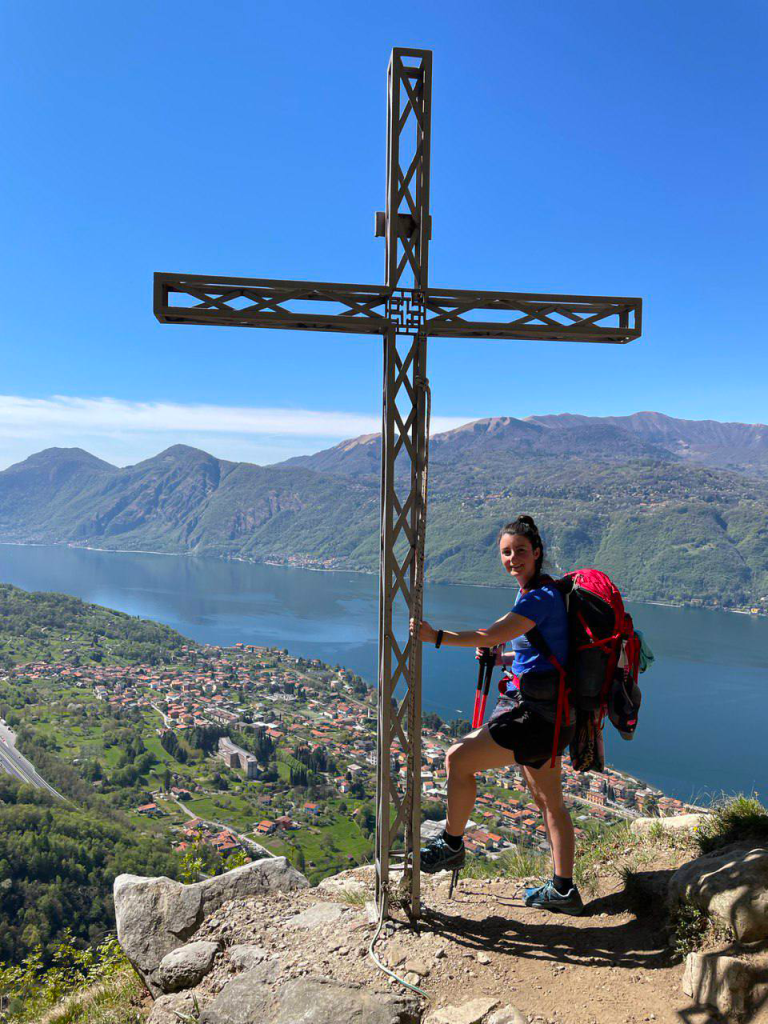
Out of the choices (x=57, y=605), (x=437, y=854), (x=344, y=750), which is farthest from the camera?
(x=57, y=605)

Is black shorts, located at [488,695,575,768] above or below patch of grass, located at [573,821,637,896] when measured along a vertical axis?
above

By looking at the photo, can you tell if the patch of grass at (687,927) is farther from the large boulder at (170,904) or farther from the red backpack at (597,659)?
the large boulder at (170,904)

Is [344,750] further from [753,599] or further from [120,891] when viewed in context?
[753,599]

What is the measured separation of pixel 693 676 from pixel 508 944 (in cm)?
5185

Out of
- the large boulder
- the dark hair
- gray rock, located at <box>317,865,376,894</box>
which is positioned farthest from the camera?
gray rock, located at <box>317,865,376,894</box>

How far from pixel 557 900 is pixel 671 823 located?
1.13 metres

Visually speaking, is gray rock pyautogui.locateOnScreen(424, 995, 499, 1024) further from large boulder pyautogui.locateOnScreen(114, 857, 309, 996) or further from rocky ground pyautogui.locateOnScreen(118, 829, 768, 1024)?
large boulder pyautogui.locateOnScreen(114, 857, 309, 996)

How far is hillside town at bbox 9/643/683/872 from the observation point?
76.3ft

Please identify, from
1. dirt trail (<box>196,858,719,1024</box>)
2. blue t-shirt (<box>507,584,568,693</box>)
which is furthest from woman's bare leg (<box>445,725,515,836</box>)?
dirt trail (<box>196,858,719,1024</box>)

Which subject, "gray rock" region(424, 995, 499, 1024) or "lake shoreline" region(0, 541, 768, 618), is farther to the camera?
"lake shoreline" region(0, 541, 768, 618)

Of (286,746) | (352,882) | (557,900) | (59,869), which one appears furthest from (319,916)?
(286,746)

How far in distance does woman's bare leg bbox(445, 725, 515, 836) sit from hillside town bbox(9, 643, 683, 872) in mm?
2488

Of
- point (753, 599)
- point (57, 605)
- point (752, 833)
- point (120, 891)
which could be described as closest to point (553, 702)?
point (752, 833)

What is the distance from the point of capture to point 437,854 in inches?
122
